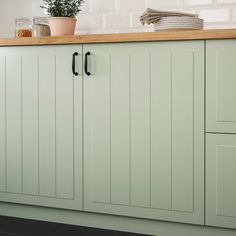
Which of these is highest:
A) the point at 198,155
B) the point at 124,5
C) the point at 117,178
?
the point at 124,5

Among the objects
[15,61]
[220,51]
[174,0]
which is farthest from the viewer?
[174,0]

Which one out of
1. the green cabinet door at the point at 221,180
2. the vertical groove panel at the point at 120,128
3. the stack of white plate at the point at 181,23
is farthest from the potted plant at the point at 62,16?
the green cabinet door at the point at 221,180

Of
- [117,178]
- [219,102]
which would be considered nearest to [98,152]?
[117,178]

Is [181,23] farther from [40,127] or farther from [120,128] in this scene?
[40,127]

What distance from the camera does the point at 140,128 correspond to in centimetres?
226

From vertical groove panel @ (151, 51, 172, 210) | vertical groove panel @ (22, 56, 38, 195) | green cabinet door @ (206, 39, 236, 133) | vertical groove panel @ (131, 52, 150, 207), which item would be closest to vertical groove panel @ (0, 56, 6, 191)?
vertical groove panel @ (22, 56, 38, 195)

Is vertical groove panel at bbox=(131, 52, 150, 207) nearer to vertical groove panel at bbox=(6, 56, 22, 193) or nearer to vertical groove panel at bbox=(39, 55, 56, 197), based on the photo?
vertical groove panel at bbox=(39, 55, 56, 197)

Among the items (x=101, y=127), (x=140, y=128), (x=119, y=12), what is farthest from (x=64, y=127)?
(x=119, y=12)

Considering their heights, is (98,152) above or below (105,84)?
below

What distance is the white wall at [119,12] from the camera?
268cm

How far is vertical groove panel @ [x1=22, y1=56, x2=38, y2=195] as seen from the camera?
2.48m

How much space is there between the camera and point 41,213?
255 centimetres

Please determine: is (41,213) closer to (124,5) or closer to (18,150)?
(18,150)

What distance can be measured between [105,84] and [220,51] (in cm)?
61
